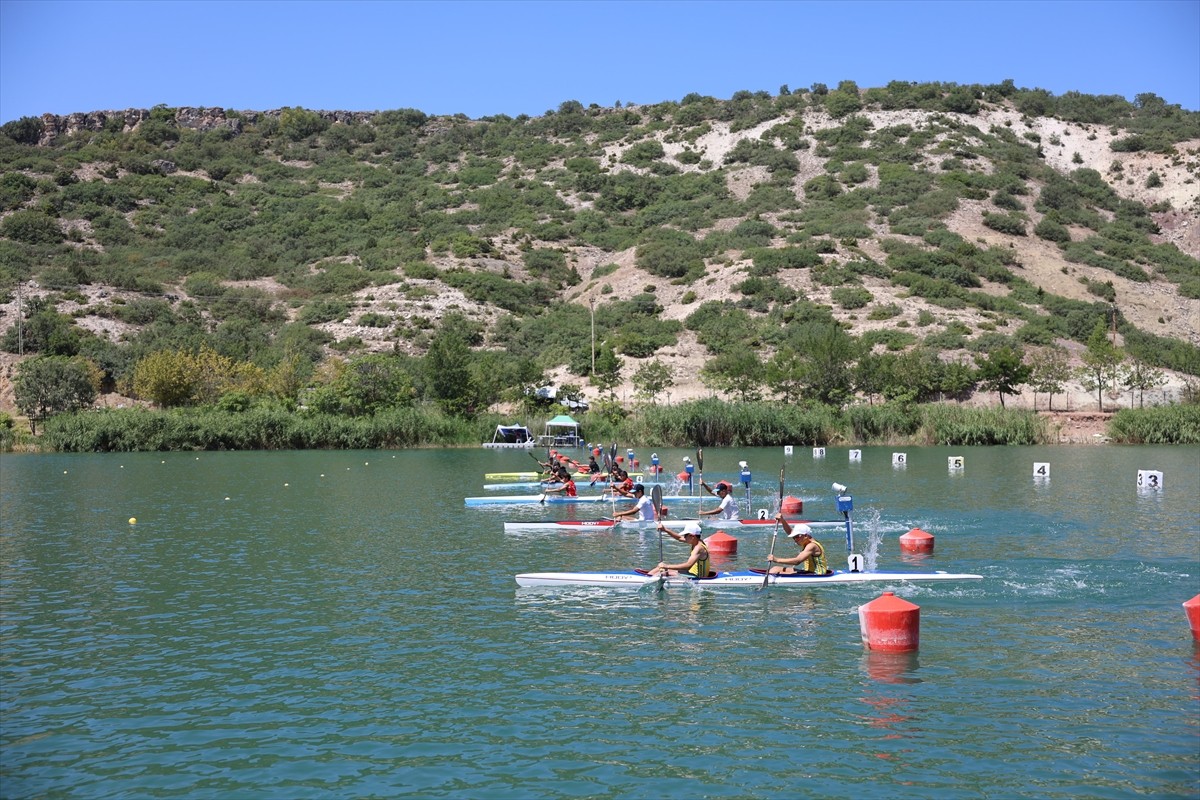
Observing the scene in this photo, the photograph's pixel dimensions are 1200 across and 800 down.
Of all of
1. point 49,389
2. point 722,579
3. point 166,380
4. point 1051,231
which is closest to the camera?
point 722,579

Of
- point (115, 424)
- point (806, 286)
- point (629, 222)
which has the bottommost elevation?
point (115, 424)

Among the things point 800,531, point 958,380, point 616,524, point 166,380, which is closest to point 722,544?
point 616,524

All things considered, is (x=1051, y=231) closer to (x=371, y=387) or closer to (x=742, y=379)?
(x=742, y=379)

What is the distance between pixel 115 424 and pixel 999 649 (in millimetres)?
56889

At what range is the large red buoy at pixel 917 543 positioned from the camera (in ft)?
82.7

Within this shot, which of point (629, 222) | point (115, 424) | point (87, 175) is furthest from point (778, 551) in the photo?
point (87, 175)

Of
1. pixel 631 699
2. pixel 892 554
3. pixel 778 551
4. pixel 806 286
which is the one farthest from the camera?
pixel 806 286

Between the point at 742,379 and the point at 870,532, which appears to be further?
the point at 742,379

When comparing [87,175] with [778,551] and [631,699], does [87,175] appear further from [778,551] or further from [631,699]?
[631,699]

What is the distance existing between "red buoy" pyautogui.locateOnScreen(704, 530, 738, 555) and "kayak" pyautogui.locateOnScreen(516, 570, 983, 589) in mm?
4481

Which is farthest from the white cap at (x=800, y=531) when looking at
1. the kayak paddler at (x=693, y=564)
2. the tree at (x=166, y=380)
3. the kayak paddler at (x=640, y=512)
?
the tree at (x=166, y=380)

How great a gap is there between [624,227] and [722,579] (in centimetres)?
10641

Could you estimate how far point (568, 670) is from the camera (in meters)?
15.5

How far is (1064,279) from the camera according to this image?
10019 cm
